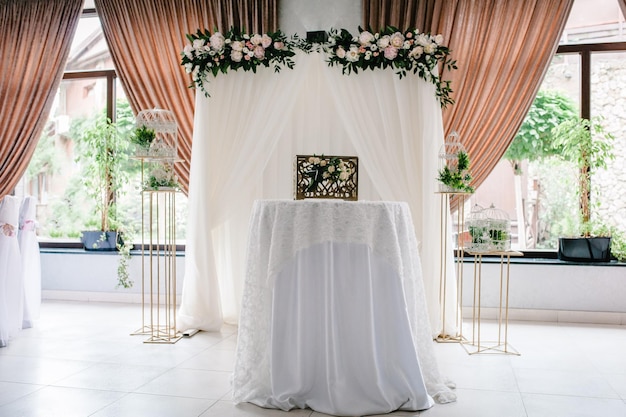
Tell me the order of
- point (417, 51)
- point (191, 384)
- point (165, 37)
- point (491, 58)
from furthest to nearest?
point (165, 37), point (491, 58), point (417, 51), point (191, 384)

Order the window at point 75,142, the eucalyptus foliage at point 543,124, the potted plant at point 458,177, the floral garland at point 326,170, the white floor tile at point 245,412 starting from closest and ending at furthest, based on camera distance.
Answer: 1. the white floor tile at point 245,412
2. the floral garland at point 326,170
3. the potted plant at point 458,177
4. the eucalyptus foliage at point 543,124
5. the window at point 75,142

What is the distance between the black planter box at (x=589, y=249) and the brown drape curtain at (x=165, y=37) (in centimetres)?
323

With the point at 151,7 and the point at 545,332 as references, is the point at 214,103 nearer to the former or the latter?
the point at 151,7

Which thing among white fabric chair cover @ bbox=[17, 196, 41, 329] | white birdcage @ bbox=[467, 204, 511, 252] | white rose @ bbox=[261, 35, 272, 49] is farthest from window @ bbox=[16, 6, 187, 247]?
white birdcage @ bbox=[467, 204, 511, 252]

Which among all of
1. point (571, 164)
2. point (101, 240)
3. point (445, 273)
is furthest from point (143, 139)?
point (571, 164)

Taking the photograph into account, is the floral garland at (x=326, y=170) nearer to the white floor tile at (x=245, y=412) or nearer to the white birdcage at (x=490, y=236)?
the white birdcage at (x=490, y=236)

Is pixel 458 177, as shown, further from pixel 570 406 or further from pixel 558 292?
pixel 570 406

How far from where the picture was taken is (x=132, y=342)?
4.25 metres

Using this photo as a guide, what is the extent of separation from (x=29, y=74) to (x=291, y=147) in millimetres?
3021

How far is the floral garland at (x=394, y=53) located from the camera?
451cm

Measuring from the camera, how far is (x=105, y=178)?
19.6ft

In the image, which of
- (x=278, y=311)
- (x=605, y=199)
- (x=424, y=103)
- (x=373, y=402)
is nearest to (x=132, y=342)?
(x=278, y=311)

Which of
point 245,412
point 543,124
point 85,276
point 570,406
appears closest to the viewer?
point 245,412

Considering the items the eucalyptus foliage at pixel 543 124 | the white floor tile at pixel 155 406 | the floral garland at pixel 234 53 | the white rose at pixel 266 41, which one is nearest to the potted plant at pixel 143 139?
the floral garland at pixel 234 53
